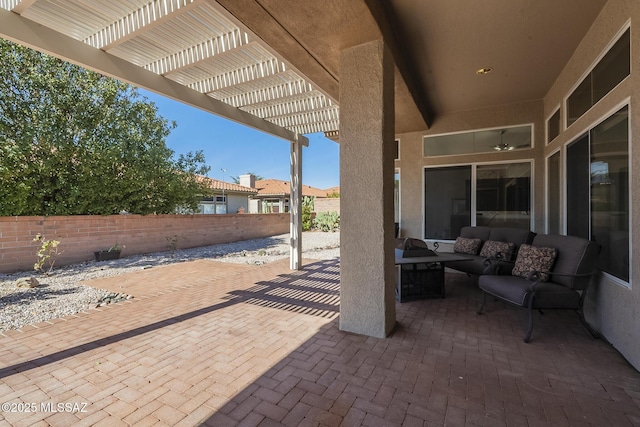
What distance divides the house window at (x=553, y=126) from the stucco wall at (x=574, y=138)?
0.11 m

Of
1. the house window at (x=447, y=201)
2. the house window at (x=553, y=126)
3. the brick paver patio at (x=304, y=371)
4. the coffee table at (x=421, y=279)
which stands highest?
the house window at (x=553, y=126)

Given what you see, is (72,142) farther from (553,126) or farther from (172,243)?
(553,126)

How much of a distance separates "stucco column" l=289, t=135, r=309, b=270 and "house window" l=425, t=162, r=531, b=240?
2.74 m

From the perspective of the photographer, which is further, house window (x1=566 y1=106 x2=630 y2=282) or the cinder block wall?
the cinder block wall

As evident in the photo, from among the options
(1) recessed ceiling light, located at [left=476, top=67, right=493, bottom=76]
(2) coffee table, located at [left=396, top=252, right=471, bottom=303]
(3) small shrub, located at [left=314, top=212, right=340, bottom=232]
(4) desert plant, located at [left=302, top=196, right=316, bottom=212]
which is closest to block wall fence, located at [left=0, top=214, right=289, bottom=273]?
(3) small shrub, located at [left=314, top=212, right=340, bottom=232]

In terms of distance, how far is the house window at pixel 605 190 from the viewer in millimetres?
2525

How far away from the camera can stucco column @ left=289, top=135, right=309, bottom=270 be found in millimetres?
6090

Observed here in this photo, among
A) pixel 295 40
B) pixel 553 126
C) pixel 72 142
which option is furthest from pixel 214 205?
pixel 553 126

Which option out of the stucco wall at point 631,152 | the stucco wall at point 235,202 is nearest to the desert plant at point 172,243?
the stucco wall at point 235,202

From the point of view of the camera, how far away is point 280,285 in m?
4.88

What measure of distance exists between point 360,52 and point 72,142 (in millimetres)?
7751

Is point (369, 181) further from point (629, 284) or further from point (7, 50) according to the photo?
point (7, 50)

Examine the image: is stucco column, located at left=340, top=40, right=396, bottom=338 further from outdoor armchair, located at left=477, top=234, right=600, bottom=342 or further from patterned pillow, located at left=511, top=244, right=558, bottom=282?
patterned pillow, located at left=511, top=244, right=558, bottom=282

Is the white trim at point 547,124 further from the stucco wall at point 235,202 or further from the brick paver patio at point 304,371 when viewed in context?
the stucco wall at point 235,202
